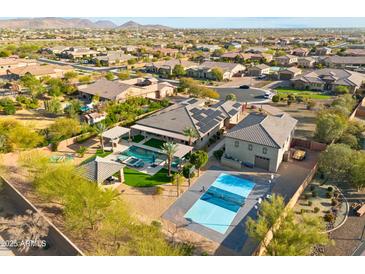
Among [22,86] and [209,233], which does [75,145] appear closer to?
[209,233]

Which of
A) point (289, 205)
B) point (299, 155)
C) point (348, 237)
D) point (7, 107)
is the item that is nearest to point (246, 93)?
point (299, 155)

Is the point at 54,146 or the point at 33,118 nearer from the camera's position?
the point at 54,146

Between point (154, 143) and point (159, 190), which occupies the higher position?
point (154, 143)

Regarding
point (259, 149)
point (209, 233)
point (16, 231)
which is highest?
point (259, 149)

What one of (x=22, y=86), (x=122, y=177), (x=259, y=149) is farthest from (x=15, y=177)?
(x=22, y=86)

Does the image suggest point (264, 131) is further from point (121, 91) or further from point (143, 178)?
point (121, 91)

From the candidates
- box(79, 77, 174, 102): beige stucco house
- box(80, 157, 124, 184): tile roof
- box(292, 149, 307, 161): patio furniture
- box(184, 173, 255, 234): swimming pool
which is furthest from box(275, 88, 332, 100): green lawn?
box(80, 157, 124, 184): tile roof

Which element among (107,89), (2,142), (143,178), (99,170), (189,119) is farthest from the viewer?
(107,89)

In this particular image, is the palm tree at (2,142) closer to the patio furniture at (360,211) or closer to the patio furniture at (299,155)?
the patio furniture at (299,155)
